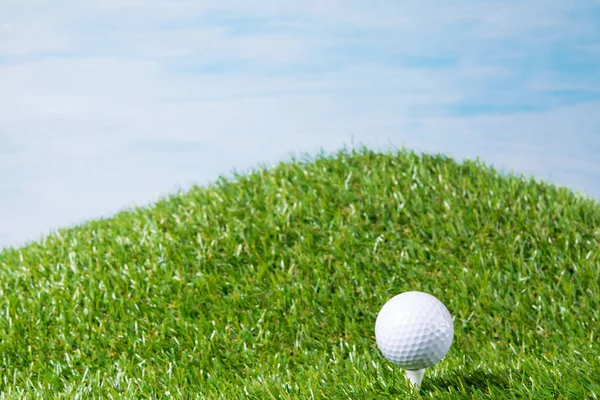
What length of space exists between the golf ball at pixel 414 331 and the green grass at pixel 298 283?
0.48 meters

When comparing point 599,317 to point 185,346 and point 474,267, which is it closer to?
point 474,267

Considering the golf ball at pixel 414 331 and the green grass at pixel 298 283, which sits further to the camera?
the green grass at pixel 298 283

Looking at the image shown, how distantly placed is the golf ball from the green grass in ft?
1.58

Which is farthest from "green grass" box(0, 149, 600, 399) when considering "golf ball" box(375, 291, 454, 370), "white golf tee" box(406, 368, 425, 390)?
"golf ball" box(375, 291, 454, 370)

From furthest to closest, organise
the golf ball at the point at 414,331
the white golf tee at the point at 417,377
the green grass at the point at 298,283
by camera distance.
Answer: the green grass at the point at 298,283 < the white golf tee at the point at 417,377 < the golf ball at the point at 414,331

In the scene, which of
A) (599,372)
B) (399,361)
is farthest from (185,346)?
(599,372)

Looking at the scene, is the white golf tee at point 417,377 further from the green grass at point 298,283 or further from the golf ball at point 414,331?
the green grass at point 298,283

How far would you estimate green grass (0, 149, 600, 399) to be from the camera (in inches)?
198

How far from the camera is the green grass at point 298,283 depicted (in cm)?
503

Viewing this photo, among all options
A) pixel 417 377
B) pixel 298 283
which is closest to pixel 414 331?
pixel 417 377

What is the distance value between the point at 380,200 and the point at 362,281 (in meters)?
1.31

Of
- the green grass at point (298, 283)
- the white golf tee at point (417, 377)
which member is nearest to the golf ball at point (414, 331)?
the white golf tee at point (417, 377)

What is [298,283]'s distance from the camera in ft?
19.4

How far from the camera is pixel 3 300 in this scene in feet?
21.1
